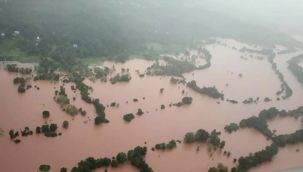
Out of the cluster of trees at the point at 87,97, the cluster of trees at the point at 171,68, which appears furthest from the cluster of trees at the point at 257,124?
the cluster of trees at the point at 87,97

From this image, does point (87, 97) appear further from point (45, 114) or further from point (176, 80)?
point (176, 80)

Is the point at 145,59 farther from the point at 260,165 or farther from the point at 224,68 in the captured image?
the point at 260,165

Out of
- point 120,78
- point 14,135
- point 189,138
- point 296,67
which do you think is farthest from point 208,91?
point 14,135

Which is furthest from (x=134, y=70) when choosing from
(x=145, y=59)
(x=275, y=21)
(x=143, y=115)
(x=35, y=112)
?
(x=275, y=21)

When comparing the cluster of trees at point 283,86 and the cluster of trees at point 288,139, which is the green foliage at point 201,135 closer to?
the cluster of trees at point 288,139

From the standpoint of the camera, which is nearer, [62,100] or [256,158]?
[256,158]
